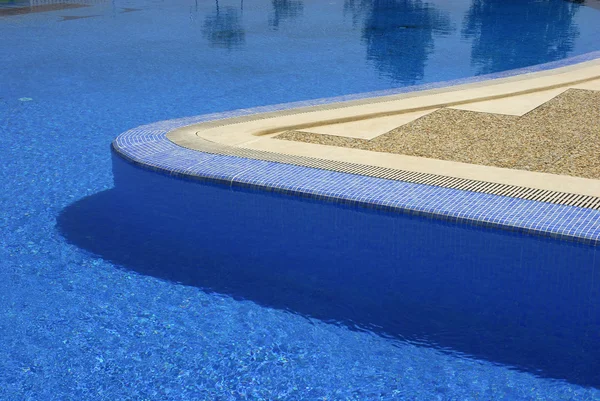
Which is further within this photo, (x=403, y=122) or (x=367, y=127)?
(x=403, y=122)

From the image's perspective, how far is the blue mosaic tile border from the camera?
4.47 metres

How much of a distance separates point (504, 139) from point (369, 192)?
6.85ft

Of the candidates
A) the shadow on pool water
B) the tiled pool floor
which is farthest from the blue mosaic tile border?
the tiled pool floor

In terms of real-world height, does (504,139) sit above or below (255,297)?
above

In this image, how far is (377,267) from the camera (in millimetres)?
4824

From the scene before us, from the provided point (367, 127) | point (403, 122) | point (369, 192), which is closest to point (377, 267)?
point (369, 192)

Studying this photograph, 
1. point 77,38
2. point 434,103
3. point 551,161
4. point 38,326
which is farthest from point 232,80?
point 38,326

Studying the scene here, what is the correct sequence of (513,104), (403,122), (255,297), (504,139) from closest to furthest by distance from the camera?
(255,297) → (504,139) → (403,122) → (513,104)

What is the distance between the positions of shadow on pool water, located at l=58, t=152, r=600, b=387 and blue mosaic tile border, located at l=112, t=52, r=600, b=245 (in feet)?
0.22

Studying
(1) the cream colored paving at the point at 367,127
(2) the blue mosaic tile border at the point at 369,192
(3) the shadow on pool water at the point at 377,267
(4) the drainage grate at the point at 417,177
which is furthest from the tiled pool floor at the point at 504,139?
(3) the shadow on pool water at the point at 377,267

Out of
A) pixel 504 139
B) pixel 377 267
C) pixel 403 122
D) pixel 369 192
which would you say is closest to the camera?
pixel 377 267

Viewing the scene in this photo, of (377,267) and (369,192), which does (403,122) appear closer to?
(369,192)

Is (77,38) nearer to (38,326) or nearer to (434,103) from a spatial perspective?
(434,103)

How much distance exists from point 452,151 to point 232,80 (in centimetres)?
473
